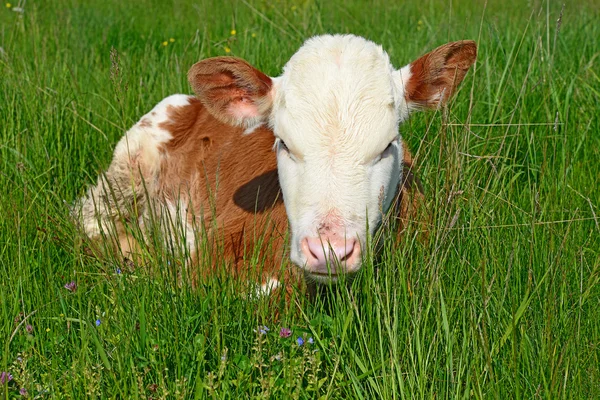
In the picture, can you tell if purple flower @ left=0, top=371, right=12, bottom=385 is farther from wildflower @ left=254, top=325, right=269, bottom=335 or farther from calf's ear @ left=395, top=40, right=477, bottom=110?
calf's ear @ left=395, top=40, right=477, bottom=110

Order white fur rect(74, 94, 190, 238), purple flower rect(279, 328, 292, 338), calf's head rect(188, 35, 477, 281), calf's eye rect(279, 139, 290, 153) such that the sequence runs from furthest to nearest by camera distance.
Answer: white fur rect(74, 94, 190, 238)
calf's eye rect(279, 139, 290, 153)
calf's head rect(188, 35, 477, 281)
purple flower rect(279, 328, 292, 338)

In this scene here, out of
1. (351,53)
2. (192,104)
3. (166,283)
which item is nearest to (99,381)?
(166,283)

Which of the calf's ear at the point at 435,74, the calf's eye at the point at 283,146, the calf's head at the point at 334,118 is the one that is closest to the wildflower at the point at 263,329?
the calf's head at the point at 334,118

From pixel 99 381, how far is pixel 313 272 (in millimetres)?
889

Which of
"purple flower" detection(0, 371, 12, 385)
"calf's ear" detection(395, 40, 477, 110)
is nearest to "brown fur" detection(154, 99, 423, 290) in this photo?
"calf's ear" detection(395, 40, 477, 110)

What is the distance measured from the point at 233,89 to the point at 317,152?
73 cm

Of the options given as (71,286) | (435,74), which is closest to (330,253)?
(71,286)

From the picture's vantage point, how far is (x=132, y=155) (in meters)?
5.56

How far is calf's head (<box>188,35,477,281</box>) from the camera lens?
11.1 feet

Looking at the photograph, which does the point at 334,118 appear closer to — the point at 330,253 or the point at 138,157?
the point at 330,253

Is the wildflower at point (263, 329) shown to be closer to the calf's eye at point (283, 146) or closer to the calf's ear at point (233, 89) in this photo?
the calf's eye at point (283, 146)

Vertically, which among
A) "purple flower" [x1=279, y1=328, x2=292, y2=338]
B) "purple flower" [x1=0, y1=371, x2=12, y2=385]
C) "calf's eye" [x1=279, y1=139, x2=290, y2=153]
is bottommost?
"purple flower" [x1=0, y1=371, x2=12, y2=385]

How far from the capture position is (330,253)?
3.23 metres

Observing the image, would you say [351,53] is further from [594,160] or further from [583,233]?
[594,160]
